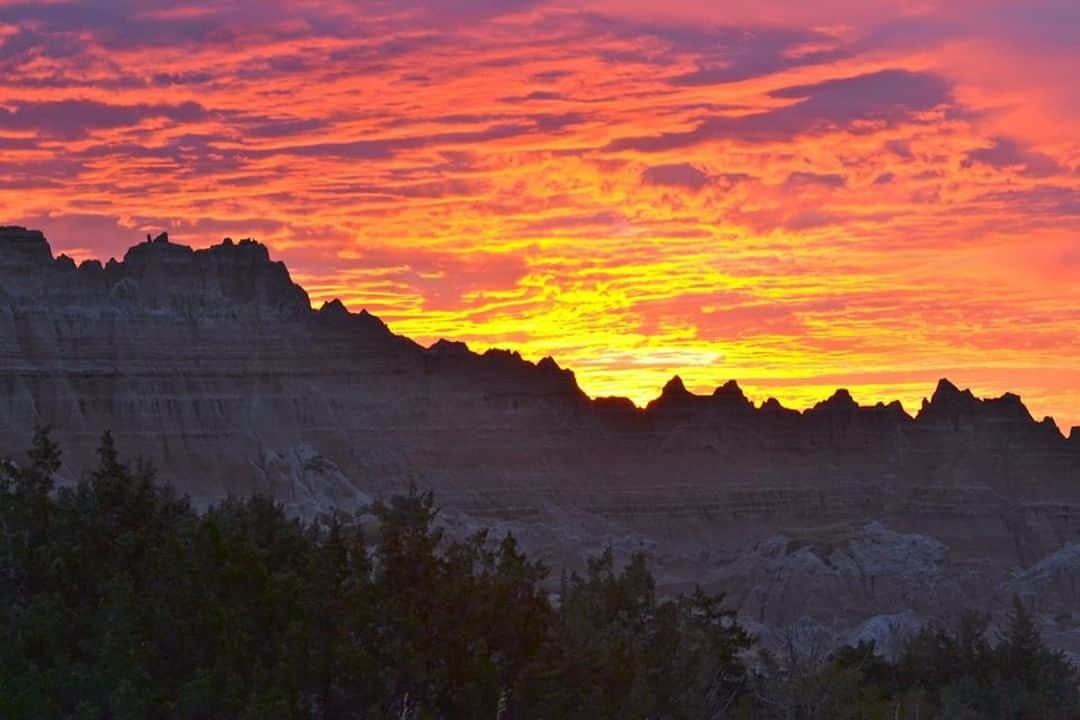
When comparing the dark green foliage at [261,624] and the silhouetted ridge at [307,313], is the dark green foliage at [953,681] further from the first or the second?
the silhouetted ridge at [307,313]

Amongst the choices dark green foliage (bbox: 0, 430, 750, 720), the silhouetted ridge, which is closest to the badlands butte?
the silhouetted ridge

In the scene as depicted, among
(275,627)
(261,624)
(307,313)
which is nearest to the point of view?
(275,627)

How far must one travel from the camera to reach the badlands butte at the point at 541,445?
446 ft

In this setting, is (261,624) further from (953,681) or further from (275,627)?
(953,681)

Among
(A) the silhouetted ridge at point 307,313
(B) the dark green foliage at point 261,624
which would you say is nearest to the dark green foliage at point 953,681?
(B) the dark green foliage at point 261,624

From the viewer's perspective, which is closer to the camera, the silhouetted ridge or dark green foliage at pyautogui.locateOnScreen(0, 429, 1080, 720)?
dark green foliage at pyautogui.locateOnScreen(0, 429, 1080, 720)

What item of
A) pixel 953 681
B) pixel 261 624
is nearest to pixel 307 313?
pixel 953 681

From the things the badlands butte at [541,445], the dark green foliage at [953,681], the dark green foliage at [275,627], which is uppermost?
the badlands butte at [541,445]

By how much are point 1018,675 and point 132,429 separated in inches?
4098

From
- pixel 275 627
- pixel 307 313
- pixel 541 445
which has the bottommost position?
pixel 275 627

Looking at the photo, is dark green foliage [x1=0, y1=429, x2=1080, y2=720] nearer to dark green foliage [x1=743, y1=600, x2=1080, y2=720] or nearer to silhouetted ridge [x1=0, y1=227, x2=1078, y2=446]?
dark green foliage [x1=743, y1=600, x2=1080, y2=720]

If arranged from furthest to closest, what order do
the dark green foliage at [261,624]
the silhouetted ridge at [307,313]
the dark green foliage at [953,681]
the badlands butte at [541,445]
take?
the silhouetted ridge at [307,313]
the badlands butte at [541,445]
the dark green foliage at [953,681]
the dark green foliage at [261,624]

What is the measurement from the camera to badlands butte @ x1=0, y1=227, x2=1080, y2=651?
136 m

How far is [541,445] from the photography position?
175 metres
